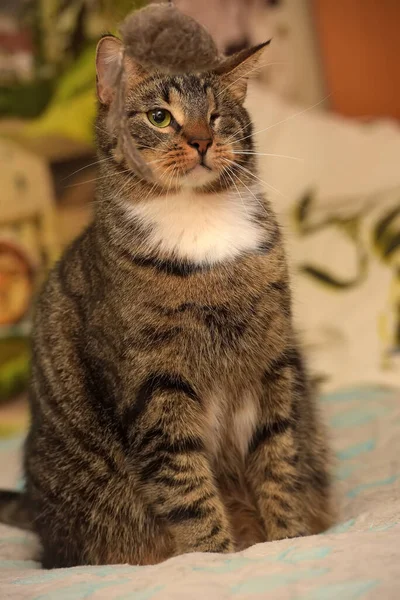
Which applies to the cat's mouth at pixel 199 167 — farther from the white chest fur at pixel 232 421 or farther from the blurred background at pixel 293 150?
the blurred background at pixel 293 150

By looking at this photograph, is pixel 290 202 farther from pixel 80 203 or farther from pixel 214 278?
pixel 214 278

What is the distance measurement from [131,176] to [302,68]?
1854 mm

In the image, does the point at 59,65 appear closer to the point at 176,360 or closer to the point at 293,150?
the point at 293,150

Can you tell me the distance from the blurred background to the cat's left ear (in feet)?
3.47

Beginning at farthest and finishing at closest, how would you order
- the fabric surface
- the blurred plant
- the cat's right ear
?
the blurred plant, the cat's right ear, the fabric surface

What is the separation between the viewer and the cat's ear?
3.67 feet

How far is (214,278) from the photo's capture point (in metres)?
1.20

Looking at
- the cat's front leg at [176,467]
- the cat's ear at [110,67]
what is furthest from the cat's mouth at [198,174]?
the cat's front leg at [176,467]

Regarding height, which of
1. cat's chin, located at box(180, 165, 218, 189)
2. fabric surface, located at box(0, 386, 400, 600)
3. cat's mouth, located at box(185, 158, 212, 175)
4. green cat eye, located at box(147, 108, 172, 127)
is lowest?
fabric surface, located at box(0, 386, 400, 600)

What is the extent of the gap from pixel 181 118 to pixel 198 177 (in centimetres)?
10

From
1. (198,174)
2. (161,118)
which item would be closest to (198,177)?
(198,174)

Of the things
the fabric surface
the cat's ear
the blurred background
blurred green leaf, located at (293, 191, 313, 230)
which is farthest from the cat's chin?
blurred green leaf, located at (293, 191, 313, 230)

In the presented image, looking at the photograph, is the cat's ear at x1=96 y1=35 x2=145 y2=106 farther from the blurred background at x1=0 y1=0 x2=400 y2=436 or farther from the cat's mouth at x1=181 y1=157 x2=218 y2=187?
the blurred background at x1=0 y1=0 x2=400 y2=436

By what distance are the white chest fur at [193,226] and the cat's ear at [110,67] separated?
0.62 ft
